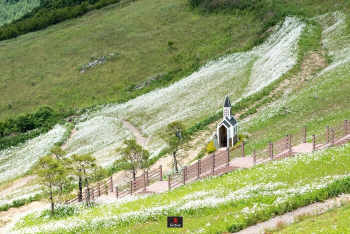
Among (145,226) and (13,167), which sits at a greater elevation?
(145,226)

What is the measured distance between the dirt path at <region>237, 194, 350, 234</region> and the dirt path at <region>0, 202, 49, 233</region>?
24914 mm

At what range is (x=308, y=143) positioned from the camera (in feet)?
130

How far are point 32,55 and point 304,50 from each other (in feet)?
233

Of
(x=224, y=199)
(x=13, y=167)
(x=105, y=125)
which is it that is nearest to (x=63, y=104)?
(x=105, y=125)

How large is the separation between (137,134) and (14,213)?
1059 inches

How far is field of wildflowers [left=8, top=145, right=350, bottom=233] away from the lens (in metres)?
27.3

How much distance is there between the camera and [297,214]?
26500 mm

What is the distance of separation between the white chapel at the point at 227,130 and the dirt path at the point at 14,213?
1815 cm

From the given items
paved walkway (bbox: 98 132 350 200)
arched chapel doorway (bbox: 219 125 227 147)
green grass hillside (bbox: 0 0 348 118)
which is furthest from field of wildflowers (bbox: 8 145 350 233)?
green grass hillside (bbox: 0 0 348 118)

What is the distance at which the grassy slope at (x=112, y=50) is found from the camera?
99375 mm

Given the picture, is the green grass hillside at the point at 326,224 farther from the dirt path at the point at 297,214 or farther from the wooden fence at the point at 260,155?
the wooden fence at the point at 260,155

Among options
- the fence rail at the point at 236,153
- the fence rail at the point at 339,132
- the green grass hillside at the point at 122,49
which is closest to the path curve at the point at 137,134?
the green grass hillside at the point at 122,49

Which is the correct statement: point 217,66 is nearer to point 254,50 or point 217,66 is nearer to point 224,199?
point 254,50

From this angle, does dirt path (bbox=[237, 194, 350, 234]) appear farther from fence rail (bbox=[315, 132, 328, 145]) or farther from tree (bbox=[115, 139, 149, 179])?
tree (bbox=[115, 139, 149, 179])
